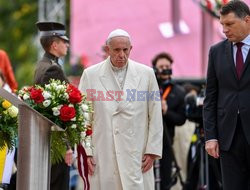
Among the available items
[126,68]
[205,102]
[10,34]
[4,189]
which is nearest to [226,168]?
[205,102]

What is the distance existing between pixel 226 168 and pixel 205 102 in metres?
0.63

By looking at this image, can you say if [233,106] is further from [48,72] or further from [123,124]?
[48,72]

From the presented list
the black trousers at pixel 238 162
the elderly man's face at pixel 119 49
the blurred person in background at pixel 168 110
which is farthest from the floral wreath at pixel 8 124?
the blurred person in background at pixel 168 110

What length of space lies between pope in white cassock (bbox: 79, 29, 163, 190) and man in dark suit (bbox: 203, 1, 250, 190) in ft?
2.09

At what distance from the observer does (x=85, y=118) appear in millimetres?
8508

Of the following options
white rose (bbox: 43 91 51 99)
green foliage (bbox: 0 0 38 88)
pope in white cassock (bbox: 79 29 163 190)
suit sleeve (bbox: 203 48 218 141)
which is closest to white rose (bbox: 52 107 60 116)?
white rose (bbox: 43 91 51 99)

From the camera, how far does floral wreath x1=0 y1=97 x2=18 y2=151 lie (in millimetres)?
8805

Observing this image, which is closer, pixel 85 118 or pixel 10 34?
pixel 85 118

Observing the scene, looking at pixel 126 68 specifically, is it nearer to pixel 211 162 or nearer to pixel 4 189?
pixel 4 189

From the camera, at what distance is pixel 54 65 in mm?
10188

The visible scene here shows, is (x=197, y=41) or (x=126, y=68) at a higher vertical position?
(x=197, y=41)

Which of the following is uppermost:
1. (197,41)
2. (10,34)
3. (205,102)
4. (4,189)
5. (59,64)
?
(10,34)

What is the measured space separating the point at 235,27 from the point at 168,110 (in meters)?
3.96

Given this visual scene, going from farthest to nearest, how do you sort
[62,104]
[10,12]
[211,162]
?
[10,12] < [211,162] < [62,104]
